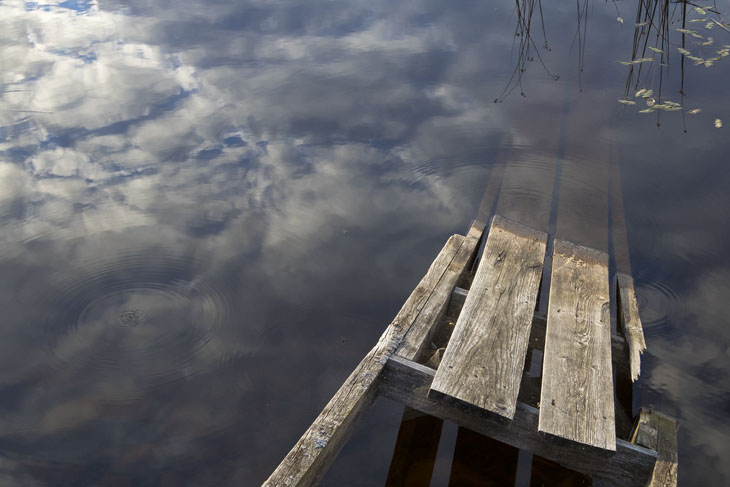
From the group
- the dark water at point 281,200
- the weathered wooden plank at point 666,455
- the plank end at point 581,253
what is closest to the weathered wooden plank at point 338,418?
the dark water at point 281,200

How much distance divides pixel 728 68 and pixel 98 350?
7773 mm

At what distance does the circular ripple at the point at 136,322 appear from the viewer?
3.59 m

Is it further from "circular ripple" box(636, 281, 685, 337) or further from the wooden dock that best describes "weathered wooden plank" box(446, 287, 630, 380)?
"circular ripple" box(636, 281, 685, 337)

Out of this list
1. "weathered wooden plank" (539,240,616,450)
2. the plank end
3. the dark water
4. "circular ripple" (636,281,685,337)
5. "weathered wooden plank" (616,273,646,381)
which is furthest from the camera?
"circular ripple" (636,281,685,337)

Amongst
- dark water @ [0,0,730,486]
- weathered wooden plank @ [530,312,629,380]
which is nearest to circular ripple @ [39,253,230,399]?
dark water @ [0,0,730,486]

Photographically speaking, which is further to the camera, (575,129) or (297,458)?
(575,129)

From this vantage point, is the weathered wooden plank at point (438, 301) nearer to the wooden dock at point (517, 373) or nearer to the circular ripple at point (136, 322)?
the wooden dock at point (517, 373)

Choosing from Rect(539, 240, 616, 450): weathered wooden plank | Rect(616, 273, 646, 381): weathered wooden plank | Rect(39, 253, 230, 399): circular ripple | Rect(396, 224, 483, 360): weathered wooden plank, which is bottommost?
Rect(39, 253, 230, 399): circular ripple

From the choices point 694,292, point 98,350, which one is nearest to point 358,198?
point 98,350

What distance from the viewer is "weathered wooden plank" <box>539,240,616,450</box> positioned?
2.55 m

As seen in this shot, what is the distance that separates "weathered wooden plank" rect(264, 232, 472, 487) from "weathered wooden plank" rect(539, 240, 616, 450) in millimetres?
768

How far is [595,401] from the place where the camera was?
2.67m

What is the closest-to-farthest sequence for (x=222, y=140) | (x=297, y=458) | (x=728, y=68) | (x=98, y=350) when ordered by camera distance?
(x=297, y=458)
(x=98, y=350)
(x=222, y=140)
(x=728, y=68)

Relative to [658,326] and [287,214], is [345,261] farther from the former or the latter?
[658,326]
